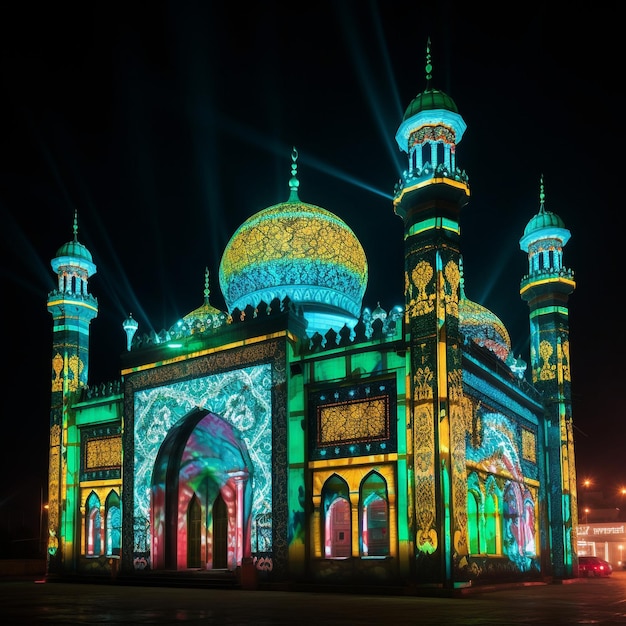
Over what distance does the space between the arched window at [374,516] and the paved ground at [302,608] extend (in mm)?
1913

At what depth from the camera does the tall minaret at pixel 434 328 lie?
52.9 ft

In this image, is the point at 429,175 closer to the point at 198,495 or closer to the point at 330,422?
the point at 330,422

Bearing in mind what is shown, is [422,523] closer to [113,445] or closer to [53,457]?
[113,445]

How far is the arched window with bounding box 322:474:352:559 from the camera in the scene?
1803 centimetres

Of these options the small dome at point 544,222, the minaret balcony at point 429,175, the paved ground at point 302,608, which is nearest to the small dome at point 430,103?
the minaret balcony at point 429,175

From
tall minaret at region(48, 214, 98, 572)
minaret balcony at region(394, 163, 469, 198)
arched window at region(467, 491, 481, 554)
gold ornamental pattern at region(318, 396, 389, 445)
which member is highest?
minaret balcony at region(394, 163, 469, 198)

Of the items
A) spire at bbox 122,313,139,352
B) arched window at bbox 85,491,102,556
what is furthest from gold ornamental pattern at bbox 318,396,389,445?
spire at bbox 122,313,139,352

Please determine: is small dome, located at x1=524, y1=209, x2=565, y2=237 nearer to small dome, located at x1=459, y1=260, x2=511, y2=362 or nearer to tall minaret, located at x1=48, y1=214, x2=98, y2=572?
small dome, located at x1=459, y1=260, x2=511, y2=362

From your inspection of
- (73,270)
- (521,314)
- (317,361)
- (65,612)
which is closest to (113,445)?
(73,270)

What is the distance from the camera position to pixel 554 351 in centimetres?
2417

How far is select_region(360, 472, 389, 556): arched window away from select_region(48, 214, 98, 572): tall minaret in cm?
1054

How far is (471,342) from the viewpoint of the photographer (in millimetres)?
18812

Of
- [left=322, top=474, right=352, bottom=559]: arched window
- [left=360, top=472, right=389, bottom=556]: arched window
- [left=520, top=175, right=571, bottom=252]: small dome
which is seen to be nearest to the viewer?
[left=360, top=472, right=389, bottom=556]: arched window

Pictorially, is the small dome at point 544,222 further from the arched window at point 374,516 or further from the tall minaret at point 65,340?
the tall minaret at point 65,340
